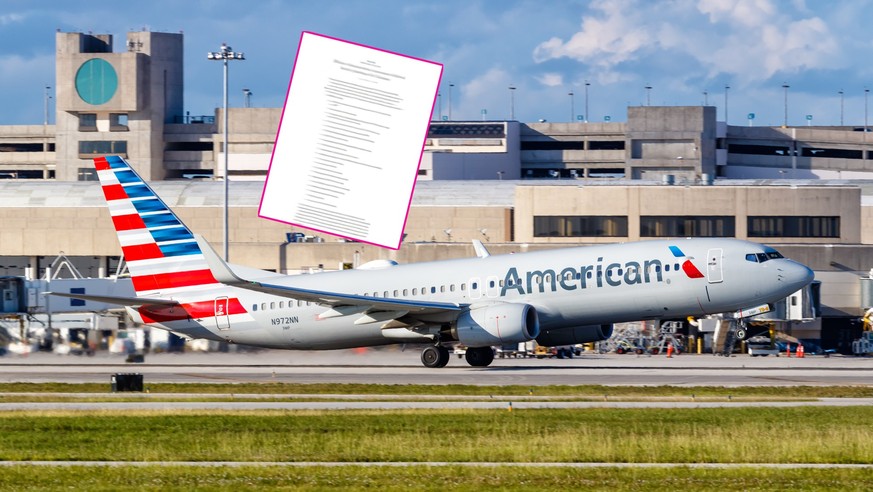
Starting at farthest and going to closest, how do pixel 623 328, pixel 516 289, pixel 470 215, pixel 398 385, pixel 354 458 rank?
pixel 470 215, pixel 623 328, pixel 516 289, pixel 398 385, pixel 354 458

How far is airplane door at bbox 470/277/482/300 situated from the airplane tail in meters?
10.3

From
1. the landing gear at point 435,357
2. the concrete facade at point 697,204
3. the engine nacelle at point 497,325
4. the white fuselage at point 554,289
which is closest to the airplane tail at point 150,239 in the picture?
the white fuselage at point 554,289

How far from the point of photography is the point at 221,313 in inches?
2130

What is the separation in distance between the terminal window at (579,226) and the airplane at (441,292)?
34435mm

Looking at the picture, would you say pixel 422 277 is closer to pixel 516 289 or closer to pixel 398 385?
pixel 516 289

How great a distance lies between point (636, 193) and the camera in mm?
87750

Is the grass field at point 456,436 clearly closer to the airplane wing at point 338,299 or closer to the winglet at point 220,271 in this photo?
the winglet at point 220,271

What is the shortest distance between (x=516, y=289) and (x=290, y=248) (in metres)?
40.7

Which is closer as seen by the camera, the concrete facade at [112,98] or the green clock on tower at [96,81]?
the green clock on tower at [96,81]

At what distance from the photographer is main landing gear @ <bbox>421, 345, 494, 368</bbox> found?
52.6m

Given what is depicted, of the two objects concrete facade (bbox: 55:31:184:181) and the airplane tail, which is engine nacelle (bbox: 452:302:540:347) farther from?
concrete facade (bbox: 55:31:184:181)

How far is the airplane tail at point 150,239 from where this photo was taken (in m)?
54.3

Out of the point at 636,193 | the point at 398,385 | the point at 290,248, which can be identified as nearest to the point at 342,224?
the point at 290,248

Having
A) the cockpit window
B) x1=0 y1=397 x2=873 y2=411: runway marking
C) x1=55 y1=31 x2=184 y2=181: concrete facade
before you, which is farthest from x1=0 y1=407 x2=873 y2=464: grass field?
x1=55 y1=31 x2=184 y2=181: concrete facade
